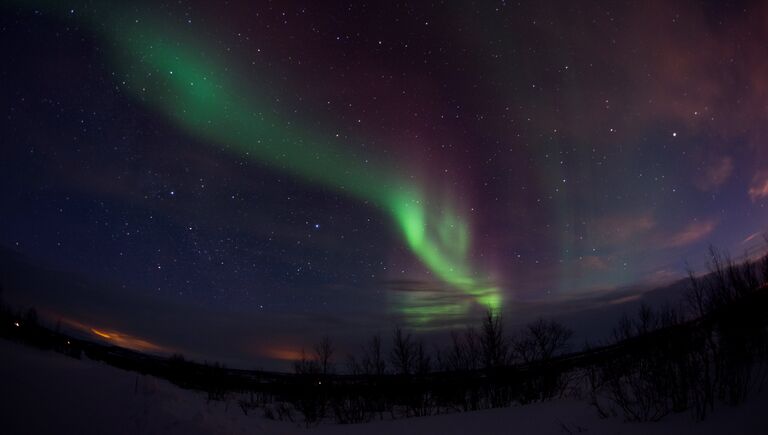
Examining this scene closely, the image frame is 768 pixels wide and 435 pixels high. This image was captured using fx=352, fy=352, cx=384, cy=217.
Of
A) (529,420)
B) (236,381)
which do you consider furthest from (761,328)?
(236,381)

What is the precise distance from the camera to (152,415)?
994 centimetres

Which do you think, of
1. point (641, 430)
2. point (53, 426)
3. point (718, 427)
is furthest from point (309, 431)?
point (718, 427)

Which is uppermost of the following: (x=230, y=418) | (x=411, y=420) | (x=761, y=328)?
(x=761, y=328)

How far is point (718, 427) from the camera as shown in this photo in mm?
7977

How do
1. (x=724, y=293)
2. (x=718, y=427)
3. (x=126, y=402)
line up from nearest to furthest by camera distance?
(x=718, y=427)
(x=126, y=402)
(x=724, y=293)

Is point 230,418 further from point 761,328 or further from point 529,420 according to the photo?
point 761,328

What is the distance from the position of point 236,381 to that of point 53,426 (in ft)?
425

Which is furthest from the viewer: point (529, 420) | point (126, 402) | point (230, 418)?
point (529, 420)

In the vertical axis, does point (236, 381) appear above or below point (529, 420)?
below

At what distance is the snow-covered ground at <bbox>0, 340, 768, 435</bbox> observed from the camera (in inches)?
340

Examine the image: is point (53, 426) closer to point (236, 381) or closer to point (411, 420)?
point (411, 420)

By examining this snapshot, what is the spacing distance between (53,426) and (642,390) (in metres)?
16.6

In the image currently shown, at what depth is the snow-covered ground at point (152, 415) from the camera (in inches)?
340

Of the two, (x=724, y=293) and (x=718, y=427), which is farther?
(x=724, y=293)
